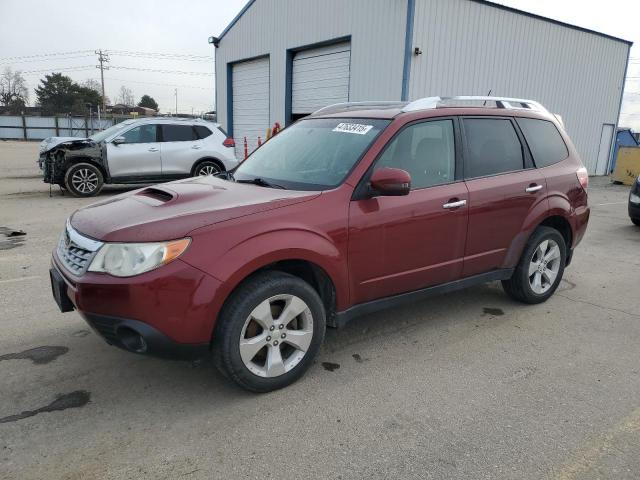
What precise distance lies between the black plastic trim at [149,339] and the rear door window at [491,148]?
246 centimetres

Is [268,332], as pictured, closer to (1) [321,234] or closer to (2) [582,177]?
(1) [321,234]

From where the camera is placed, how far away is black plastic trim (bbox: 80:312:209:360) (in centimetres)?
265

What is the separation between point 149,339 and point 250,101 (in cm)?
1870

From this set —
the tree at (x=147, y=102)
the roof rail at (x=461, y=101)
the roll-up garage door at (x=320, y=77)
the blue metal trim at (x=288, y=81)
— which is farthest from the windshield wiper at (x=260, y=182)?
the tree at (x=147, y=102)

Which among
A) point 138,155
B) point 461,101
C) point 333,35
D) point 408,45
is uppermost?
point 333,35

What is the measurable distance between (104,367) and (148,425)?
814 mm

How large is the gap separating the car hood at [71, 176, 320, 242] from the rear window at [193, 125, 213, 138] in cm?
872

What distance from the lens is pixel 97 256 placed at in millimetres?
2756

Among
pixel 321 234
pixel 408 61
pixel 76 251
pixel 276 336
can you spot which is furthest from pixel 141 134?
pixel 276 336

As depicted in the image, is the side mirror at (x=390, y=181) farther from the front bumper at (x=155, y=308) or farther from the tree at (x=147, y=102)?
the tree at (x=147, y=102)

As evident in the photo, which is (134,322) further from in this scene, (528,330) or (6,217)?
(6,217)

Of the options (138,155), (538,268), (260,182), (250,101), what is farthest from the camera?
(250,101)

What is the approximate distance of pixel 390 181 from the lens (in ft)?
10.3

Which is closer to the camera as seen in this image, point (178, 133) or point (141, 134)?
point (141, 134)
